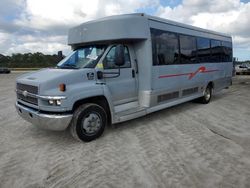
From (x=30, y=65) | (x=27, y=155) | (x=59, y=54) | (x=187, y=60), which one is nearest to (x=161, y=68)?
(x=187, y=60)

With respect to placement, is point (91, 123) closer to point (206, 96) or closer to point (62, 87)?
point (62, 87)

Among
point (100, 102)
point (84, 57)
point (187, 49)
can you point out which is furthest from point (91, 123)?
point (187, 49)

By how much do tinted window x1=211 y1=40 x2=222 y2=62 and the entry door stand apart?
16.2 feet

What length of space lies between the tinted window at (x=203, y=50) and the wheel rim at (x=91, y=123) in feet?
16.5

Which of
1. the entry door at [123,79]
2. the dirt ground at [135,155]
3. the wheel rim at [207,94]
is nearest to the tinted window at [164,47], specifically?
the entry door at [123,79]

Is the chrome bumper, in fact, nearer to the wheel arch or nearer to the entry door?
the wheel arch

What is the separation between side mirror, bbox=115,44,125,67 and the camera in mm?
5305

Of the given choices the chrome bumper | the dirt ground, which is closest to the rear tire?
the dirt ground

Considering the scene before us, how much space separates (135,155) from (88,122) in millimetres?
1305

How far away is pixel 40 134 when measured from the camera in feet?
18.2

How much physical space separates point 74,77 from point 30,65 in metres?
64.4

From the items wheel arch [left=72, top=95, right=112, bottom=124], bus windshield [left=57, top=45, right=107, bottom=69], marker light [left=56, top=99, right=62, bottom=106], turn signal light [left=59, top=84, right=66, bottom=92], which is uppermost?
bus windshield [left=57, top=45, right=107, bottom=69]

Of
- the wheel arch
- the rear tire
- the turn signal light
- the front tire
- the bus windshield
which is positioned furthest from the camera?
the rear tire

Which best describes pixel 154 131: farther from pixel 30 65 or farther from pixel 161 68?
pixel 30 65
